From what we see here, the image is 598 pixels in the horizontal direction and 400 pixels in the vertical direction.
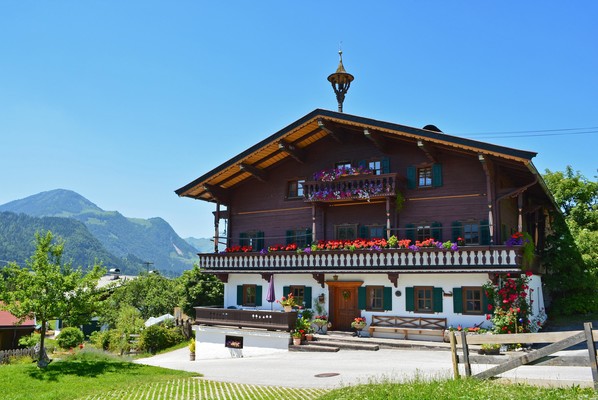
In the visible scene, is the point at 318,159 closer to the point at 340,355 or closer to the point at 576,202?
the point at 340,355

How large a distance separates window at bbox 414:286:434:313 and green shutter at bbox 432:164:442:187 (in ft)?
16.2

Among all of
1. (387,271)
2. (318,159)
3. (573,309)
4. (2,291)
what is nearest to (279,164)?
(318,159)

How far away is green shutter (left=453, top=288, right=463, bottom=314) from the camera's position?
75.8 feet

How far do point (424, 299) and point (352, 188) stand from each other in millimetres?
6304

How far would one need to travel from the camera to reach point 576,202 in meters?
A: 34.6

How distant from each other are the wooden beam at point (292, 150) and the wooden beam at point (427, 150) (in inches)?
270

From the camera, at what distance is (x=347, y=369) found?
16734mm

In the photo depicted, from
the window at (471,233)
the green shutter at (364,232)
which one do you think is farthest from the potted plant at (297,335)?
the window at (471,233)

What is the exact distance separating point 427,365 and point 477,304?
701 cm

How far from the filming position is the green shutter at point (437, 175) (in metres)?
25.2

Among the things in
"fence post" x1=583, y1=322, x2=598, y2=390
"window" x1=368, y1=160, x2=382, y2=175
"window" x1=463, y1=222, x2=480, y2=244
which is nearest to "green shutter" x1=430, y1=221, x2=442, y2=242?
"window" x1=463, y1=222, x2=480, y2=244

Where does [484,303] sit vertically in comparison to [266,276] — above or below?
below

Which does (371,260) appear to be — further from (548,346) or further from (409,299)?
(548,346)

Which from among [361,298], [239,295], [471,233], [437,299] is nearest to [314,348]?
[361,298]
